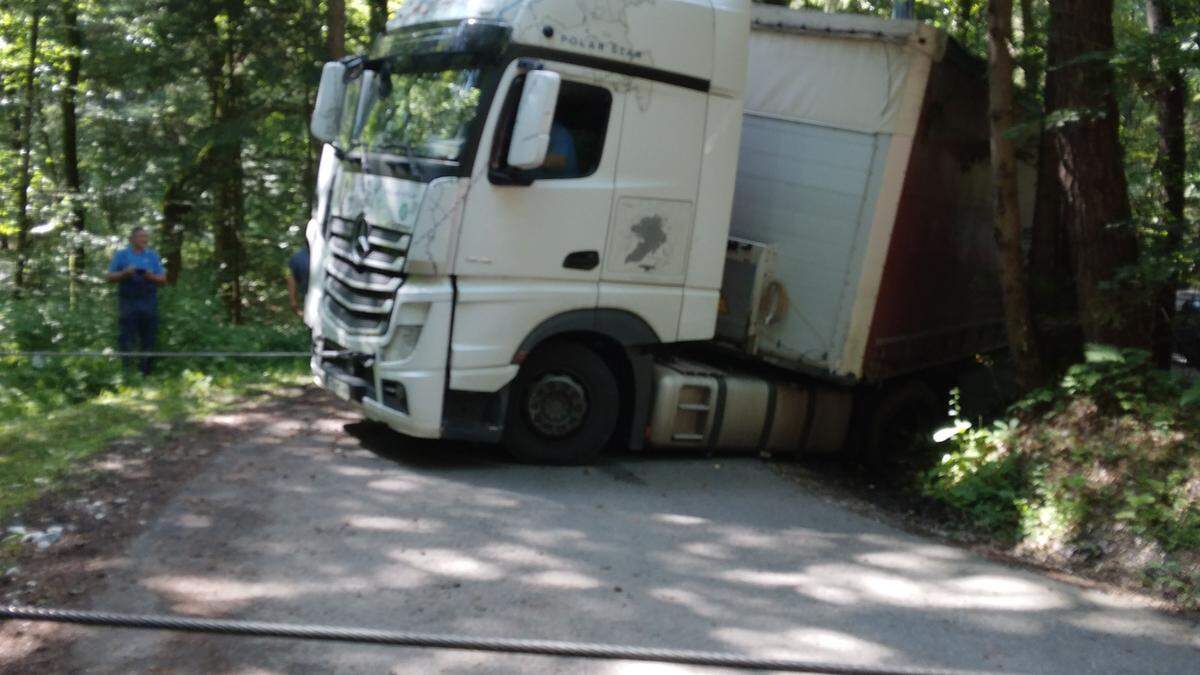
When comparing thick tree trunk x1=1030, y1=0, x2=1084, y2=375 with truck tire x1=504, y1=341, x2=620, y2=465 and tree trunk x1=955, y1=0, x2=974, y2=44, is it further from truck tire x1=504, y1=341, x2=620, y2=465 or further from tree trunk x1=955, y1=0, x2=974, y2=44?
tree trunk x1=955, y1=0, x2=974, y2=44

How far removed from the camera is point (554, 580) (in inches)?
250

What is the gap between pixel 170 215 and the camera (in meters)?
21.8

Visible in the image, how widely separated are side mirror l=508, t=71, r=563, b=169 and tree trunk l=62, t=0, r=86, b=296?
1376cm

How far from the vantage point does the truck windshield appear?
811 centimetres

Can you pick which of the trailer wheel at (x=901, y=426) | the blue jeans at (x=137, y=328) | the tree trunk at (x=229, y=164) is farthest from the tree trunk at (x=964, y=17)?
the blue jeans at (x=137, y=328)

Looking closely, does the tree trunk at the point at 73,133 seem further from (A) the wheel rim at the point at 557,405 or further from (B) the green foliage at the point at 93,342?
(A) the wheel rim at the point at 557,405

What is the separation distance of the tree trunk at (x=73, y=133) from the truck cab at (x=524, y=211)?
40.8ft

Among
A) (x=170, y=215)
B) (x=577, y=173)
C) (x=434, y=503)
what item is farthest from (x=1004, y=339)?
(x=170, y=215)

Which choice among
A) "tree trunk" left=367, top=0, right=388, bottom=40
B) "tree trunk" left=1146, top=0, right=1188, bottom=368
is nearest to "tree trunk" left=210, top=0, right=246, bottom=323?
"tree trunk" left=367, top=0, right=388, bottom=40

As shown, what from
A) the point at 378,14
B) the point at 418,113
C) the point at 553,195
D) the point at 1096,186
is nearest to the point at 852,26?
the point at 1096,186

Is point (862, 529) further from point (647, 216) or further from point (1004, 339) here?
point (1004, 339)

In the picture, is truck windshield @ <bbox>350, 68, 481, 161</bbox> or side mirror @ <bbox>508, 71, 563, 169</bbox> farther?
truck windshield @ <bbox>350, 68, 481, 161</bbox>

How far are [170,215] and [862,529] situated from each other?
17.0 meters

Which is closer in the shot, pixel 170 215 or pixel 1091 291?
pixel 1091 291
